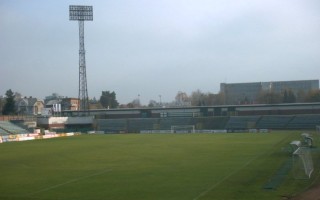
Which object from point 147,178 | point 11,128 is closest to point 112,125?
point 11,128

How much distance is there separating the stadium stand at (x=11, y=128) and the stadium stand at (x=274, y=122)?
1897 inches

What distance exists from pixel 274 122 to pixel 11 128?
5304cm

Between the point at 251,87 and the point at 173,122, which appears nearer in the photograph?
the point at 173,122

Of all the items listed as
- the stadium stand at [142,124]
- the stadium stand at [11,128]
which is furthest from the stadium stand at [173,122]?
the stadium stand at [11,128]

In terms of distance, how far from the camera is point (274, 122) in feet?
289

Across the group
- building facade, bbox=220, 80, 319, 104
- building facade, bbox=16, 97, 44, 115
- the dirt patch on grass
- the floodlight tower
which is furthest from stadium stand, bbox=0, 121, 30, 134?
building facade, bbox=220, 80, 319, 104

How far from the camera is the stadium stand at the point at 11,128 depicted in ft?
239

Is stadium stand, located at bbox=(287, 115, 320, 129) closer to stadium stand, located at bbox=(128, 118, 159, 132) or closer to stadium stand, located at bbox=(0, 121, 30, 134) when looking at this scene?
stadium stand, located at bbox=(128, 118, 159, 132)

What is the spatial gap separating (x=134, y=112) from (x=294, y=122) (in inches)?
1570

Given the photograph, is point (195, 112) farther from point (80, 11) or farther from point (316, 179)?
point (316, 179)

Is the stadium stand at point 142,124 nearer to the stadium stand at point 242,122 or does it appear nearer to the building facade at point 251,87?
the stadium stand at point 242,122

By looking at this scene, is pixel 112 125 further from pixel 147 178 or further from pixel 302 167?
pixel 302 167


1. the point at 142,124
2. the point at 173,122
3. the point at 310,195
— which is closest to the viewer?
the point at 310,195

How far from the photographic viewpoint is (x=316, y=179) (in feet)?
67.9
